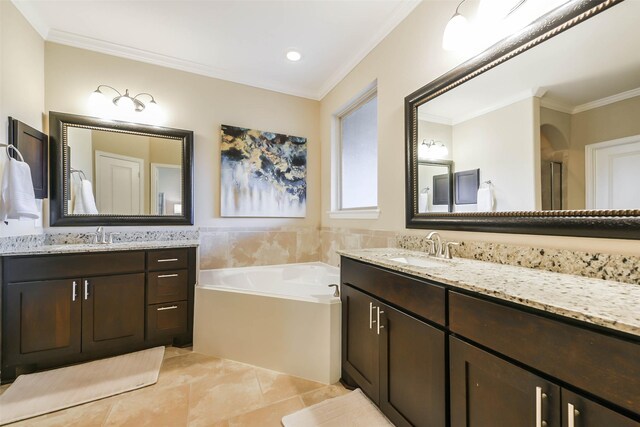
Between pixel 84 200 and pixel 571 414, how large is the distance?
3276 mm

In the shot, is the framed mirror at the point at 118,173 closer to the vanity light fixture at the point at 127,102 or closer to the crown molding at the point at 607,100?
the vanity light fixture at the point at 127,102

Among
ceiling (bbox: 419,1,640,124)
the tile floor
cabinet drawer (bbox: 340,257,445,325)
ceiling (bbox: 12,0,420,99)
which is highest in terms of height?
ceiling (bbox: 12,0,420,99)

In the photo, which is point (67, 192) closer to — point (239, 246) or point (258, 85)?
point (239, 246)

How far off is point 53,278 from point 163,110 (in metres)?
1.71

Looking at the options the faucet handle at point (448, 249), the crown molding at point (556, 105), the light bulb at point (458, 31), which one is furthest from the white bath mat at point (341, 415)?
the light bulb at point (458, 31)

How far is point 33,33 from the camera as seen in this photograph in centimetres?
204

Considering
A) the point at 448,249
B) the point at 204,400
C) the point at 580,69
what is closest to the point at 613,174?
the point at 580,69

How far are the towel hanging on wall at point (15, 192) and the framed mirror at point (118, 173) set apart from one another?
1.77 ft

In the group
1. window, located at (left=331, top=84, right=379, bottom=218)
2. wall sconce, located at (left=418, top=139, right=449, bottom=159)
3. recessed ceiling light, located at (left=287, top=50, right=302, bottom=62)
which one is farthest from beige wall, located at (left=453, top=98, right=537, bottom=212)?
recessed ceiling light, located at (left=287, top=50, right=302, bottom=62)

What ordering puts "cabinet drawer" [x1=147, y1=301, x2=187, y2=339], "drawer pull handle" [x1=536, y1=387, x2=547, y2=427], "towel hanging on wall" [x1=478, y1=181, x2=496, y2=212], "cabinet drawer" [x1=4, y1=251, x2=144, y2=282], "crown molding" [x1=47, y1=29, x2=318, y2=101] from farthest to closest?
"crown molding" [x1=47, y1=29, x2=318, y2=101] → "cabinet drawer" [x1=147, y1=301, x2=187, y2=339] → "cabinet drawer" [x1=4, y1=251, x2=144, y2=282] → "towel hanging on wall" [x1=478, y1=181, x2=496, y2=212] → "drawer pull handle" [x1=536, y1=387, x2=547, y2=427]

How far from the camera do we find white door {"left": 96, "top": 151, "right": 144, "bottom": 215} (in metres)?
2.35

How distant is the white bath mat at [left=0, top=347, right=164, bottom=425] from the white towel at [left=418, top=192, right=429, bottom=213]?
2.18 meters

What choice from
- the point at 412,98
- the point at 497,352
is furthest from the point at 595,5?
the point at 497,352

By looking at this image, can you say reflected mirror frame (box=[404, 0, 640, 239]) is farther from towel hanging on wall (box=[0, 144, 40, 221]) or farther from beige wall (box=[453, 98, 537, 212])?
towel hanging on wall (box=[0, 144, 40, 221])
